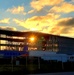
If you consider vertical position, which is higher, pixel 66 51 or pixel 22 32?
pixel 22 32

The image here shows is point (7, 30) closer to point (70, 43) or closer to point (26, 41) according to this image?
point (26, 41)

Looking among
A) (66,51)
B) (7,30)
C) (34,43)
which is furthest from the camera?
(66,51)

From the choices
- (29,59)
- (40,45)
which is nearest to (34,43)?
(40,45)

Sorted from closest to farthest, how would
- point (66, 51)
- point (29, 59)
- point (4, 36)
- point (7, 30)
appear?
point (29, 59) < point (7, 30) < point (4, 36) < point (66, 51)

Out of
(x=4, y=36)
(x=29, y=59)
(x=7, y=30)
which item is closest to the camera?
(x=29, y=59)

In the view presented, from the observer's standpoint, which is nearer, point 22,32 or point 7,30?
point 7,30

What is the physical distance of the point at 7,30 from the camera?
102 m

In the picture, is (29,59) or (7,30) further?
(7,30)

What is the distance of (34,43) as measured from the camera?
11938cm

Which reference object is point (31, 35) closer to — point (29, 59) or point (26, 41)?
point (26, 41)

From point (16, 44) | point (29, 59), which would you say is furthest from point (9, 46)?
point (29, 59)

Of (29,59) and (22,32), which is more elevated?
(22,32)

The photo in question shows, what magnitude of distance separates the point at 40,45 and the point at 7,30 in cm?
2460

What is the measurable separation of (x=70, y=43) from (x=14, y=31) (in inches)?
1552
